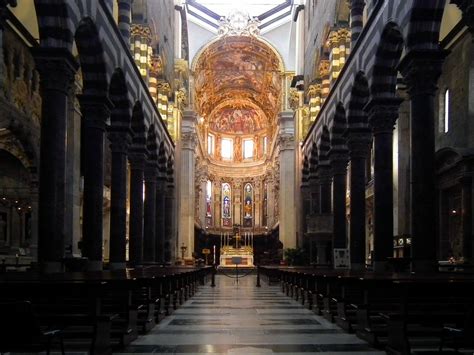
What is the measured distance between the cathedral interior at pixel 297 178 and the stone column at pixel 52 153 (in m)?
0.03

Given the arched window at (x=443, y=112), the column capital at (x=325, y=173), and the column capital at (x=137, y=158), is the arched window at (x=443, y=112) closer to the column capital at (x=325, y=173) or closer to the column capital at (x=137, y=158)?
the column capital at (x=325, y=173)

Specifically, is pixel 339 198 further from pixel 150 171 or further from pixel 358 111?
pixel 150 171

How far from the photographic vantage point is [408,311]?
7902mm

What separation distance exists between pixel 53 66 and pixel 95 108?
3706mm

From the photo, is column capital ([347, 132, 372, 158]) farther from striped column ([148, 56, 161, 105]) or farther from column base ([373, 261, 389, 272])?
striped column ([148, 56, 161, 105])

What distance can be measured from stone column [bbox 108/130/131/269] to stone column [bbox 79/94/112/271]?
3401 mm

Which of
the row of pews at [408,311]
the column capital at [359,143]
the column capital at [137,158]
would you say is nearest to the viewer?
the row of pews at [408,311]

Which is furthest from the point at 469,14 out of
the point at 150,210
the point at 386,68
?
the point at 150,210

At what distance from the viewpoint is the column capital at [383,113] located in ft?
57.7

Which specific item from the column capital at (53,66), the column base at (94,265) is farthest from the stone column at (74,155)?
the column capital at (53,66)

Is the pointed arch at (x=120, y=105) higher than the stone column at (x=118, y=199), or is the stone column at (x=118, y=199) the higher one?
the pointed arch at (x=120, y=105)

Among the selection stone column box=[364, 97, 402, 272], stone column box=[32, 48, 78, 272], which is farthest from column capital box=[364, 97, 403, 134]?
stone column box=[32, 48, 78, 272]

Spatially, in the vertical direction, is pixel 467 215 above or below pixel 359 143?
below

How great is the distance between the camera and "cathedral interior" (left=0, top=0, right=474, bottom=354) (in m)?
8.98
